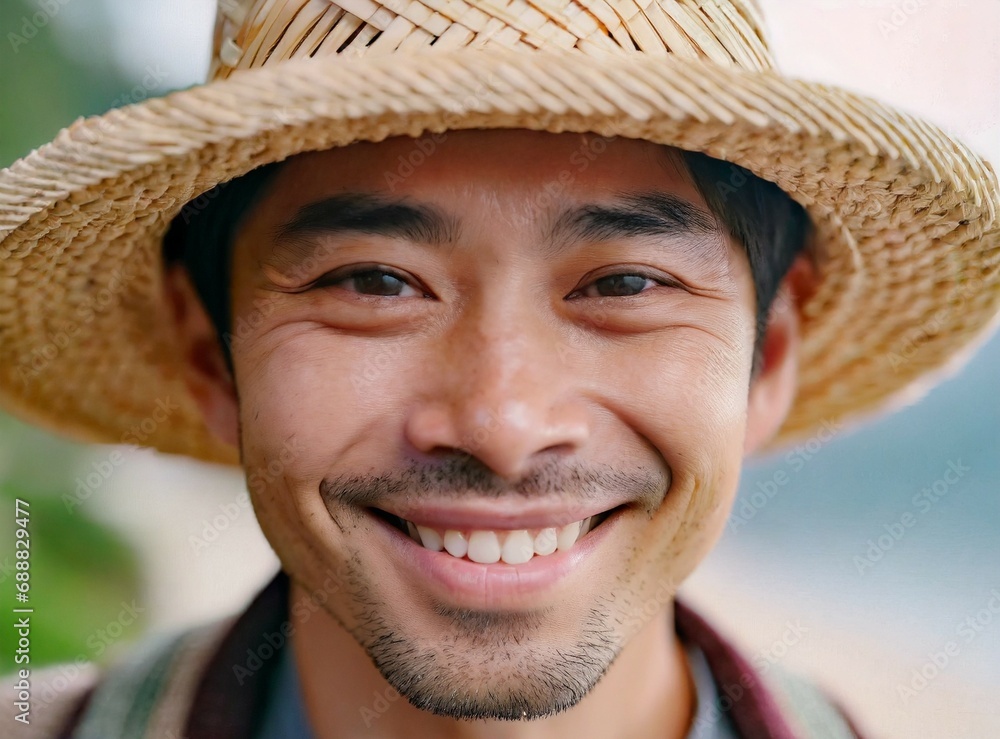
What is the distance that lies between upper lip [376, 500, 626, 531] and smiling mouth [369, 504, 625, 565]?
2cm

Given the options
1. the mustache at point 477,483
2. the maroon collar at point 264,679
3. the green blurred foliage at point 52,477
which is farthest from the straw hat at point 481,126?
the green blurred foliage at point 52,477

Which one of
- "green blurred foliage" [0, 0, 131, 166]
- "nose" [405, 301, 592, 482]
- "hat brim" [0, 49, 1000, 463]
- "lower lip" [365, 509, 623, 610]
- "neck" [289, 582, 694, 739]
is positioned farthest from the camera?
"green blurred foliage" [0, 0, 131, 166]

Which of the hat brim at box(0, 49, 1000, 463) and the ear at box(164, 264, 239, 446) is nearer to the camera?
the hat brim at box(0, 49, 1000, 463)

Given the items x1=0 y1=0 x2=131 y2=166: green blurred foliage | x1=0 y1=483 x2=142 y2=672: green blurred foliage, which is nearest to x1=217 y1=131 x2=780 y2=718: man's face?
x1=0 y1=0 x2=131 y2=166: green blurred foliage

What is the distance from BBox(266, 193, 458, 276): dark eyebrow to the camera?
2.84 feet

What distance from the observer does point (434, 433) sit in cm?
87

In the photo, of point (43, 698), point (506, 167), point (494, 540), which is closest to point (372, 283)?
point (506, 167)

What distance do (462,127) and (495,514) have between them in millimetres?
391

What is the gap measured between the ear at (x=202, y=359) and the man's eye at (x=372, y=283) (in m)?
0.28

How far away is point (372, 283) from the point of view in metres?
0.93

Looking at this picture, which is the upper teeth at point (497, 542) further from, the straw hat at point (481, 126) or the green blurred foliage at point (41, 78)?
the green blurred foliage at point (41, 78)

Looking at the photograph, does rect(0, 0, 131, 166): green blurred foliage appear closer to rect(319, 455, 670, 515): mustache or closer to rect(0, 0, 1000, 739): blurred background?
rect(0, 0, 1000, 739): blurred background

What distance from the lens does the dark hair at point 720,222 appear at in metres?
0.94

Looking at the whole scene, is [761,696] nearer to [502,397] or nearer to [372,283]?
[502,397]
